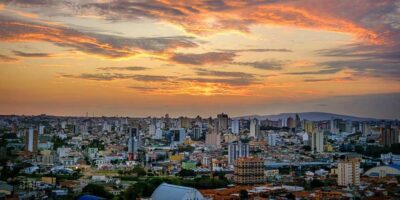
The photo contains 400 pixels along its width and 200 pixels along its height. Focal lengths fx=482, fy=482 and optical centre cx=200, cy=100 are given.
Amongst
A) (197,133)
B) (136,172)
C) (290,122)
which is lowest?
(136,172)

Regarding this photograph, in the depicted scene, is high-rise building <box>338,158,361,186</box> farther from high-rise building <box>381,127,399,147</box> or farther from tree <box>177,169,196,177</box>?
high-rise building <box>381,127,399,147</box>

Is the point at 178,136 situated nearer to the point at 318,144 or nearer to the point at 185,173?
the point at 318,144

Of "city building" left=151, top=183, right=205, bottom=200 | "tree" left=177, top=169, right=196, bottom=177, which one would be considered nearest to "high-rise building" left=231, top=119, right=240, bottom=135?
"tree" left=177, top=169, right=196, bottom=177

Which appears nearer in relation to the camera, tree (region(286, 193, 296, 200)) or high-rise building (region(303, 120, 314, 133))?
tree (region(286, 193, 296, 200))

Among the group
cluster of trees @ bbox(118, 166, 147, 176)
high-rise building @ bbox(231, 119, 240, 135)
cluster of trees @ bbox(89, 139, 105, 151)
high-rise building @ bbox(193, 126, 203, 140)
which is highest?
high-rise building @ bbox(231, 119, 240, 135)

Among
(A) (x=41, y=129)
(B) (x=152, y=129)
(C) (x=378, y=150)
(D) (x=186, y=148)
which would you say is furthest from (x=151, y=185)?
(B) (x=152, y=129)

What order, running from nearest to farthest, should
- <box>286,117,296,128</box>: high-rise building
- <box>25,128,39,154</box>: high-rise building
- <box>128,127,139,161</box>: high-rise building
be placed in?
<box>25,128,39,154</box>: high-rise building
<box>128,127,139,161</box>: high-rise building
<box>286,117,296,128</box>: high-rise building

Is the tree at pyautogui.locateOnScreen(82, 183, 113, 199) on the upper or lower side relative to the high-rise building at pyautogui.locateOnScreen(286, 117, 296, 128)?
lower
